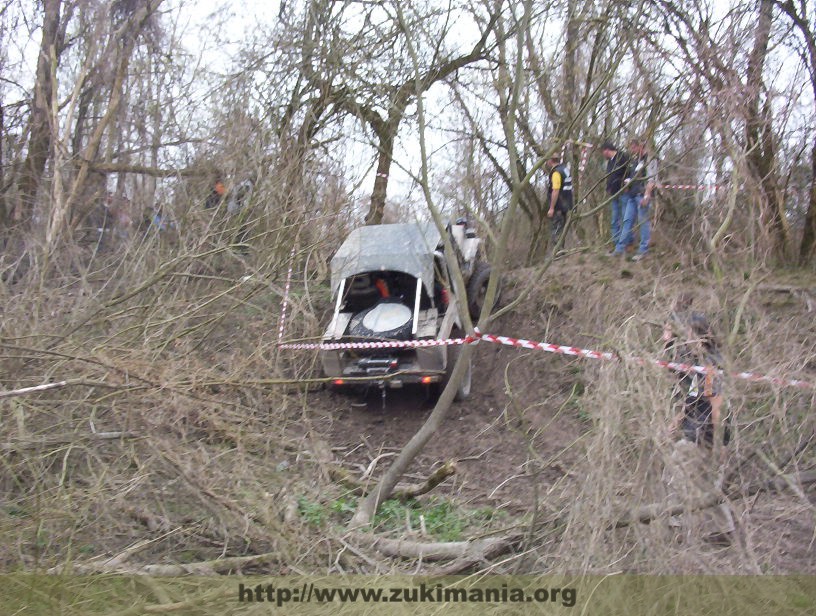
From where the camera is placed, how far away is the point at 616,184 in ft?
32.9

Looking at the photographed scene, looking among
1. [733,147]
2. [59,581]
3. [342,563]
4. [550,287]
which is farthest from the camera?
[550,287]

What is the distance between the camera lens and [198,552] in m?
5.05

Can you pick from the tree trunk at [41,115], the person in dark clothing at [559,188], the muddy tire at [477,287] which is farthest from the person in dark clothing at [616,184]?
the tree trunk at [41,115]

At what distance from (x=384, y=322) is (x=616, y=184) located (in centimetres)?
349

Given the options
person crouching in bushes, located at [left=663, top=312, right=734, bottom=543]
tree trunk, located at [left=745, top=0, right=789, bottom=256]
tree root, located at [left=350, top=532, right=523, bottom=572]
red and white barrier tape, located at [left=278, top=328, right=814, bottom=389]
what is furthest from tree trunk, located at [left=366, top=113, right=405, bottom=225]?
person crouching in bushes, located at [left=663, top=312, right=734, bottom=543]

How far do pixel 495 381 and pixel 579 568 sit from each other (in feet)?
19.0

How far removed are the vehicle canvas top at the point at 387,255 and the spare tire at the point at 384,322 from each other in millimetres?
406

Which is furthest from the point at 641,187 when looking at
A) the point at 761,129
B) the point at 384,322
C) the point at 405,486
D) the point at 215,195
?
the point at 215,195

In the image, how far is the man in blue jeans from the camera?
25.2 ft

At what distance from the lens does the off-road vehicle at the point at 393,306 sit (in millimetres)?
8656

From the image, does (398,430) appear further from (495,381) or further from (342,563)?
(342,563)

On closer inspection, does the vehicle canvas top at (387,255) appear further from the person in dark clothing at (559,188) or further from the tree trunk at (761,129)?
the tree trunk at (761,129)

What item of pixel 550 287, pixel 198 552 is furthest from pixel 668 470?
pixel 550 287

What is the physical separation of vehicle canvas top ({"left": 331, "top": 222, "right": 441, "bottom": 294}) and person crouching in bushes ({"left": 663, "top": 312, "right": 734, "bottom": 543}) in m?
4.70
